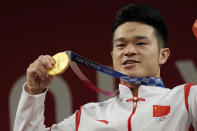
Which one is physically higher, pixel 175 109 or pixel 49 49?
pixel 49 49

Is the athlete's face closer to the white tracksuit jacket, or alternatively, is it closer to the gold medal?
the white tracksuit jacket

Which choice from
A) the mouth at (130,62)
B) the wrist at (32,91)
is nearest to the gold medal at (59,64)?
the wrist at (32,91)

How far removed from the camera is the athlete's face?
71.5 inches

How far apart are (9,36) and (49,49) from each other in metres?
0.40

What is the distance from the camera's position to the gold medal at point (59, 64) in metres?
1.52

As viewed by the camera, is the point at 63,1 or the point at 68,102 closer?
the point at 68,102

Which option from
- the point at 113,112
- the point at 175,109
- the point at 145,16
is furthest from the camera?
the point at 145,16

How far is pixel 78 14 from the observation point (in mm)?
3424

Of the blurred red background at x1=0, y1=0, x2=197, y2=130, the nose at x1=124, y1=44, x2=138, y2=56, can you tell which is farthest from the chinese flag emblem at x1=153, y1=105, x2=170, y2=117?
the blurred red background at x1=0, y1=0, x2=197, y2=130

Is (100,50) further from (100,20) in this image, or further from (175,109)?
(175,109)

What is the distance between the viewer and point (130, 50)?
1818 millimetres

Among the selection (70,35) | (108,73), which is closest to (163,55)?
(108,73)

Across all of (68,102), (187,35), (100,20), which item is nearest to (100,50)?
(100,20)

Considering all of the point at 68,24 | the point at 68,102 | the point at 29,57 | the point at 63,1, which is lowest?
the point at 68,102
